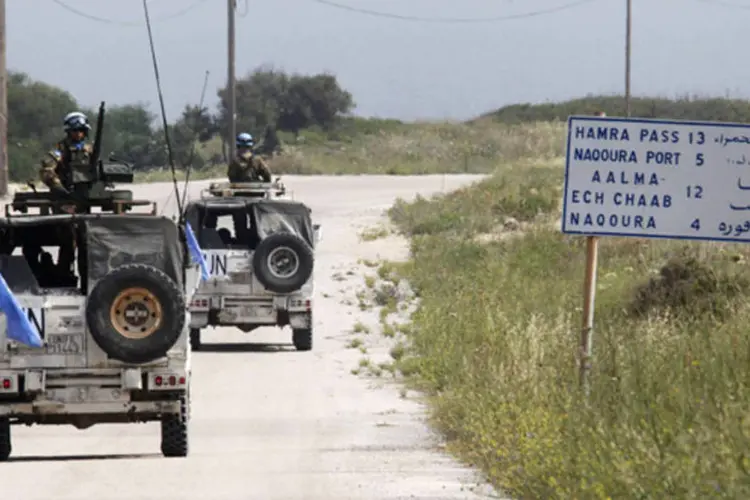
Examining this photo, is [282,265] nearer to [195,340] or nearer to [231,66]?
[195,340]

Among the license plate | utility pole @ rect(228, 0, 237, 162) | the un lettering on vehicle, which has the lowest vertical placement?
the un lettering on vehicle

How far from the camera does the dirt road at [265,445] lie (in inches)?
477

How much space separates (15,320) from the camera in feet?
43.6

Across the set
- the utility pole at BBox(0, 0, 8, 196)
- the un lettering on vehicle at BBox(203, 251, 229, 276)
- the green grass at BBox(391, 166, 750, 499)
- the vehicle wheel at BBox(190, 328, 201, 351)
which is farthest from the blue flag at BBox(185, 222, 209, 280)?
the utility pole at BBox(0, 0, 8, 196)

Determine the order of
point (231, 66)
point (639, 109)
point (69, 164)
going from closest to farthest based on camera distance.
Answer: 1. point (69, 164)
2. point (231, 66)
3. point (639, 109)

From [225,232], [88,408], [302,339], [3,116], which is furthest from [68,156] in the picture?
[3,116]

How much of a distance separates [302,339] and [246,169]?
3328 mm

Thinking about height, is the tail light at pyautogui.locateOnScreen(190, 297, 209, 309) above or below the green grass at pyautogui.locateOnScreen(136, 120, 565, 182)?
below

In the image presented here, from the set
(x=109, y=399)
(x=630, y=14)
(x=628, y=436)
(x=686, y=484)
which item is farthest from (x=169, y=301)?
(x=630, y=14)

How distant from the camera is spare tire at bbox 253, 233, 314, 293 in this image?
22.6m

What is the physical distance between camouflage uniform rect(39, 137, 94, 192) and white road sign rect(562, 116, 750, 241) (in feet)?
14.7

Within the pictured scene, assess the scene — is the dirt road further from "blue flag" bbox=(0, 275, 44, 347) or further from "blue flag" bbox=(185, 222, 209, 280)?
"blue flag" bbox=(185, 222, 209, 280)

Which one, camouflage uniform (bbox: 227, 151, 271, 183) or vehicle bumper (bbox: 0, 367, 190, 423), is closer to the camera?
vehicle bumper (bbox: 0, 367, 190, 423)

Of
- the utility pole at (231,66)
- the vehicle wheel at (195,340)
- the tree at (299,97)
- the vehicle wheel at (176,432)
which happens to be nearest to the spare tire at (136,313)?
the vehicle wheel at (176,432)
